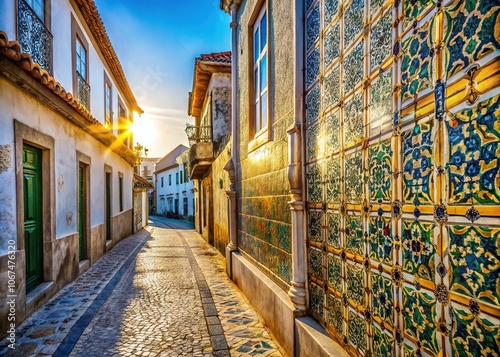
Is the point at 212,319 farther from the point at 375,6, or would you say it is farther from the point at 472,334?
the point at 375,6

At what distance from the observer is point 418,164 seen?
1.68 m

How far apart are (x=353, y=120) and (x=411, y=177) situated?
0.82m

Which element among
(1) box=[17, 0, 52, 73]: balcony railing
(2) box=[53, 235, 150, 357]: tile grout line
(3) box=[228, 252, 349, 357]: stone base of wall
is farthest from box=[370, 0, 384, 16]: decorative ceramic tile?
(1) box=[17, 0, 52, 73]: balcony railing

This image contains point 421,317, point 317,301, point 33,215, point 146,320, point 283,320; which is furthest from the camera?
point 33,215

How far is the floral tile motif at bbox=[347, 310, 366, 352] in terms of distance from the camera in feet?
7.38

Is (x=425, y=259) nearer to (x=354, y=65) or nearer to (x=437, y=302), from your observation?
(x=437, y=302)

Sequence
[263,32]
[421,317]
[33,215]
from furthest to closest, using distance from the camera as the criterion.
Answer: [33,215]
[263,32]
[421,317]

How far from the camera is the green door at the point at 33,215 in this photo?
5344mm

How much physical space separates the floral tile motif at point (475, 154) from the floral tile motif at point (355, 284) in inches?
41.4

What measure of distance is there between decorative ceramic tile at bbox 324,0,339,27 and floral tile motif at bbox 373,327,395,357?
2417 mm

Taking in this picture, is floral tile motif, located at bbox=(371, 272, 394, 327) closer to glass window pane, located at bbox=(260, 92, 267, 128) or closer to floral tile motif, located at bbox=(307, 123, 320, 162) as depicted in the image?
floral tile motif, located at bbox=(307, 123, 320, 162)

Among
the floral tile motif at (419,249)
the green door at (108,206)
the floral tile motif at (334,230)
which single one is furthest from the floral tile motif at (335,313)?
the green door at (108,206)

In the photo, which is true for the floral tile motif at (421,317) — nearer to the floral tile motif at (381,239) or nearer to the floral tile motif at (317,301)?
the floral tile motif at (381,239)

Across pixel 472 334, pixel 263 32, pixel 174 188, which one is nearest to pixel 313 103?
pixel 472 334
